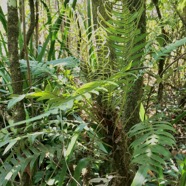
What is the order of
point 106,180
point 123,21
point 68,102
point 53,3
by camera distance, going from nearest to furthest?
point 68,102 < point 123,21 < point 106,180 < point 53,3

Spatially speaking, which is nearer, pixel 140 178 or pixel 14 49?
pixel 140 178

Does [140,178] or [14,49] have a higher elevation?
[14,49]

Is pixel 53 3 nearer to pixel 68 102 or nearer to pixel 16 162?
pixel 16 162

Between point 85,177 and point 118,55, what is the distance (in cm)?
38

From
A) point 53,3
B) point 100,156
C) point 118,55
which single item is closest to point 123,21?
point 118,55

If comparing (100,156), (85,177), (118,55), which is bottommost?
(85,177)

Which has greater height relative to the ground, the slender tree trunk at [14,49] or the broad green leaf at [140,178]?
the slender tree trunk at [14,49]

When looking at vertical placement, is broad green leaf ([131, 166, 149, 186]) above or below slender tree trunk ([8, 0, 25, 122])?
below

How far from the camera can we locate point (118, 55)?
71cm

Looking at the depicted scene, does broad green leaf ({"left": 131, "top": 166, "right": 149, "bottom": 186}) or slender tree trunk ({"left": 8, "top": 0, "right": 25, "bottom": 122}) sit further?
slender tree trunk ({"left": 8, "top": 0, "right": 25, "bottom": 122})

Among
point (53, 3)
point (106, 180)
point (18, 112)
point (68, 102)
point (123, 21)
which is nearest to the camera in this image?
point (68, 102)

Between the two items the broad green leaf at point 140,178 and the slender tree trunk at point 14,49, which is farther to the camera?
the slender tree trunk at point 14,49

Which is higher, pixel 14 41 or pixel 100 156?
pixel 14 41

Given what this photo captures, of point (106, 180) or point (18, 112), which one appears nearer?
point (106, 180)
